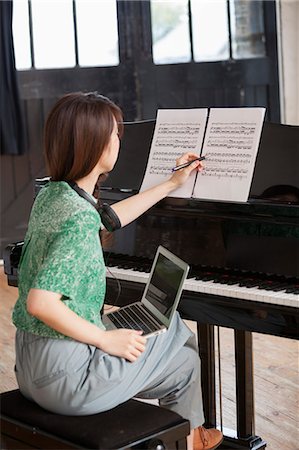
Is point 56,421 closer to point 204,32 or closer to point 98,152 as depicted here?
point 98,152

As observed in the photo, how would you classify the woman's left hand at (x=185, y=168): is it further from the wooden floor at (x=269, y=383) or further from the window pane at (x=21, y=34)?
the window pane at (x=21, y=34)

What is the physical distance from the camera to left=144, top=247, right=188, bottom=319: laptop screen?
233cm

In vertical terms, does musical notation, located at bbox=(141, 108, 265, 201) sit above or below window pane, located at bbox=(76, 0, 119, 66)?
below

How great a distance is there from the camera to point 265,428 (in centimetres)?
334

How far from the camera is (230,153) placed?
9.03 ft

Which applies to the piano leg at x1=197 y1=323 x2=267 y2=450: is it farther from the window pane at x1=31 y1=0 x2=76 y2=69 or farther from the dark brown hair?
the window pane at x1=31 y1=0 x2=76 y2=69

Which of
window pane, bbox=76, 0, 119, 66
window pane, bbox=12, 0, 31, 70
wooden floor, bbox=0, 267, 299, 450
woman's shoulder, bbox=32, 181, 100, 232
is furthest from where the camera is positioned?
window pane, bbox=76, 0, 119, 66

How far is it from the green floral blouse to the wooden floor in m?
1.29

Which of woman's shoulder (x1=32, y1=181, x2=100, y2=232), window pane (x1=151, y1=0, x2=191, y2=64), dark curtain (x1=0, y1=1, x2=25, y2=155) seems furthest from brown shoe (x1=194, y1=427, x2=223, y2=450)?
window pane (x1=151, y1=0, x2=191, y2=64)

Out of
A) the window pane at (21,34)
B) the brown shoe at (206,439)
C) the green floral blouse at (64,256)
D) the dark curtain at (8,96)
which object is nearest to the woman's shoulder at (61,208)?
the green floral blouse at (64,256)

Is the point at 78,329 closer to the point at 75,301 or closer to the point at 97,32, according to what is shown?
the point at 75,301

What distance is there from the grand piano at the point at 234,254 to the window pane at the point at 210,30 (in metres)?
3.85

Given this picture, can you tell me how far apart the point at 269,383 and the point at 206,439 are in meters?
1.24

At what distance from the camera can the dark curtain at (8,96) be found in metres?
6.29
